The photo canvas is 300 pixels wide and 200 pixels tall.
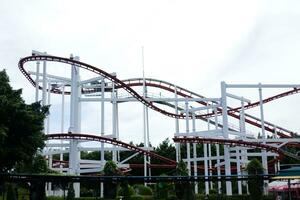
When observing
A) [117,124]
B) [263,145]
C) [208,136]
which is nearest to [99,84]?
[117,124]

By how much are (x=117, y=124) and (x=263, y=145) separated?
12.3m

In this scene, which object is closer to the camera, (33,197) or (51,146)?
(33,197)

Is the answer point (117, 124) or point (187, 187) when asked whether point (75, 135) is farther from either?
point (187, 187)

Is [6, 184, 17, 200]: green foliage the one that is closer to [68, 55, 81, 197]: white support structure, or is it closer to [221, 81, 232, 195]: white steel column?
[68, 55, 81, 197]: white support structure

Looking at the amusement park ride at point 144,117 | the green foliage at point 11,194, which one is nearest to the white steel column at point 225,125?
the amusement park ride at point 144,117

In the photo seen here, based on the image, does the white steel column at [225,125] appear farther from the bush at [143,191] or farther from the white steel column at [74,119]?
the white steel column at [74,119]

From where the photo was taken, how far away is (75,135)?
33500mm

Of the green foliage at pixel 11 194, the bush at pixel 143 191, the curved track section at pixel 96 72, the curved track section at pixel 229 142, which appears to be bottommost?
the bush at pixel 143 191

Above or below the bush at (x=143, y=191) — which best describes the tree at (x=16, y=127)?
above

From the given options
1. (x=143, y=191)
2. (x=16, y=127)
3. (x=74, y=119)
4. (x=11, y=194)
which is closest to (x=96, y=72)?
(x=74, y=119)

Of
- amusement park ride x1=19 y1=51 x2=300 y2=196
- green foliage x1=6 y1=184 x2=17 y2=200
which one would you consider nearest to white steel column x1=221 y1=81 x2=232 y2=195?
amusement park ride x1=19 y1=51 x2=300 y2=196

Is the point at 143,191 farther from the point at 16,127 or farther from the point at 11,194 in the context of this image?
the point at 11,194

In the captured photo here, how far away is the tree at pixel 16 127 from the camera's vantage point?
2181cm

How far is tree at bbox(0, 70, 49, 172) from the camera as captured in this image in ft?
71.6
